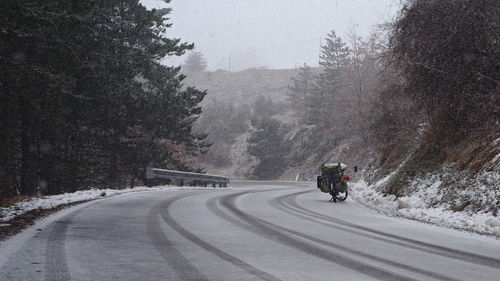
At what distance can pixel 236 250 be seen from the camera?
632 cm

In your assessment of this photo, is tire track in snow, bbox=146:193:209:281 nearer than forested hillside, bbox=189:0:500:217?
Yes

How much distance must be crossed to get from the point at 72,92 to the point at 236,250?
16632mm

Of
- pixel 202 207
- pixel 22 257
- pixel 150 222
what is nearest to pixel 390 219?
pixel 202 207

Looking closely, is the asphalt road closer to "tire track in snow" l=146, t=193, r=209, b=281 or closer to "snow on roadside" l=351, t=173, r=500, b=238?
"tire track in snow" l=146, t=193, r=209, b=281

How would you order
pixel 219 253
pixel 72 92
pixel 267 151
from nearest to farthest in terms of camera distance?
pixel 219 253 → pixel 72 92 → pixel 267 151

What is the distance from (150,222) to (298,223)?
3062 millimetres

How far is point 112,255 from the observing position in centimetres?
568

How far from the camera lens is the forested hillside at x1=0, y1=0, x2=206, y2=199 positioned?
1362cm

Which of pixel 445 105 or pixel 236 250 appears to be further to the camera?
pixel 445 105

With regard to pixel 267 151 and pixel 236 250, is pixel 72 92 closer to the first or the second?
pixel 236 250

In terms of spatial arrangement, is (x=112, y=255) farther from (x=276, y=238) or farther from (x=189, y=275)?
(x=276, y=238)

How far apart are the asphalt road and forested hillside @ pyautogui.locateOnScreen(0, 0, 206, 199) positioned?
233 inches

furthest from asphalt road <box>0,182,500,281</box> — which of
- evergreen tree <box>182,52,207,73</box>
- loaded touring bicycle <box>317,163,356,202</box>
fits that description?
evergreen tree <box>182,52,207,73</box>

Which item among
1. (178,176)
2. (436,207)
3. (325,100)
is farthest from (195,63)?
(436,207)
